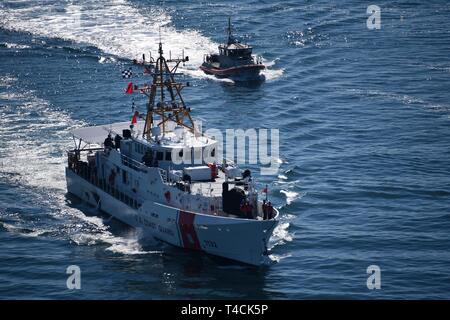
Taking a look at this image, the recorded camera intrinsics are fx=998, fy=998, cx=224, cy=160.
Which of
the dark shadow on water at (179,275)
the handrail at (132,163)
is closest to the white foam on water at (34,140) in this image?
the handrail at (132,163)

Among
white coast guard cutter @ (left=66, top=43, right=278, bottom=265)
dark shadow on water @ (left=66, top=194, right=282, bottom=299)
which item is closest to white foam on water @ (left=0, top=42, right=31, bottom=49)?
white coast guard cutter @ (left=66, top=43, right=278, bottom=265)

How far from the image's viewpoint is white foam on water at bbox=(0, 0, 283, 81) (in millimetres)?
127875

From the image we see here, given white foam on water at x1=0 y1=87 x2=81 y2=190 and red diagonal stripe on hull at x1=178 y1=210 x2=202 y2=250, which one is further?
white foam on water at x1=0 y1=87 x2=81 y2=190

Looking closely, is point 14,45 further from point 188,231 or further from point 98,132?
point 188,231

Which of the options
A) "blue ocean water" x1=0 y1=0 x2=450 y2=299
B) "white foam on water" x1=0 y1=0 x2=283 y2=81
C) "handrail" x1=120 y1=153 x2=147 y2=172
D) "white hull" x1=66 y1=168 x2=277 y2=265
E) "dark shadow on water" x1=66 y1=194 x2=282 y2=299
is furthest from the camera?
"white foam on water" x1=0 y1=0 x2=283 y2=81

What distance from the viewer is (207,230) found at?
70625 millimetres

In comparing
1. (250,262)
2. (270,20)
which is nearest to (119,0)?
(270,20)

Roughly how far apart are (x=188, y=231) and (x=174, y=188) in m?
3.43

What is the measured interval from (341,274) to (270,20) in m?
Answer: 74.9

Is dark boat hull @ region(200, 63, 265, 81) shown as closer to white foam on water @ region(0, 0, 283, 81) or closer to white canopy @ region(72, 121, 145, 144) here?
white foam on water @ region(0, 0, 283, 81)

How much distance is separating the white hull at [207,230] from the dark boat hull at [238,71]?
4619 centimetres

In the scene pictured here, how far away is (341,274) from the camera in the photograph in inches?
2689

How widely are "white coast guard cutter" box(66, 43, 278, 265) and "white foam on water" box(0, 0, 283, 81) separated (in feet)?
135

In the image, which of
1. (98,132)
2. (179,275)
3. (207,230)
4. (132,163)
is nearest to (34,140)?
(98,132)
